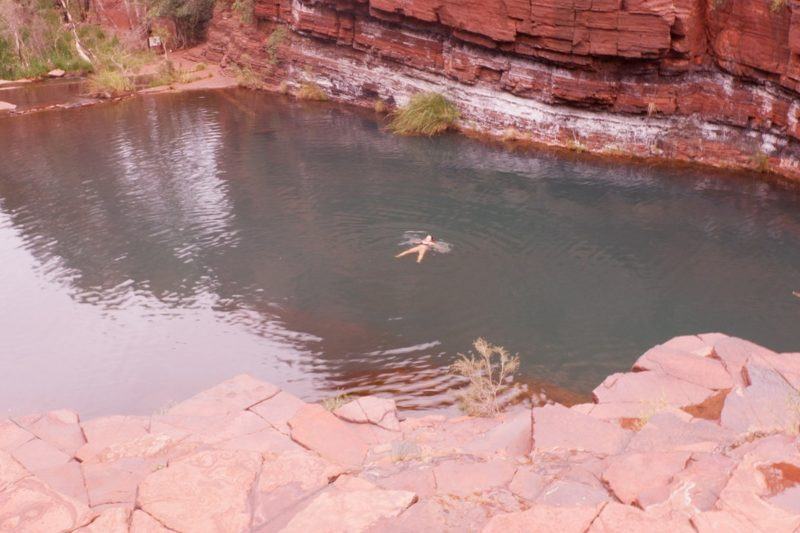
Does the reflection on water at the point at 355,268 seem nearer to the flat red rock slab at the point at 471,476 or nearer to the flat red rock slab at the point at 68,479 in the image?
the flat red rock slab at the point at 68,479

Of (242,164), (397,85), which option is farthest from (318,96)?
(242,164)

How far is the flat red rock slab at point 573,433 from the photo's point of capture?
6035 millimetres

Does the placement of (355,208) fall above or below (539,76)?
below

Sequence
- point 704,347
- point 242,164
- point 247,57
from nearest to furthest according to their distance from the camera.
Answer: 1. point 704,347
2. point 242,164
3. point 247,57

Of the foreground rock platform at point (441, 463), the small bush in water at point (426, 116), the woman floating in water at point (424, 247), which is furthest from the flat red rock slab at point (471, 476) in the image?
the small bush in water at point (426, 116)

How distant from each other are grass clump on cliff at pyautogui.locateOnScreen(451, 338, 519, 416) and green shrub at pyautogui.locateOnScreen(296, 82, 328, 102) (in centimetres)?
1613

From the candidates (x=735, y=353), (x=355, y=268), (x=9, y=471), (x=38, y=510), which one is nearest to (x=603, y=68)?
(x=355, y=268)

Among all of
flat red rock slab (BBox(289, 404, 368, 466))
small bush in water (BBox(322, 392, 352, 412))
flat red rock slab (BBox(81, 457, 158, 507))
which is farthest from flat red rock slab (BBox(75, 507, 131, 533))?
small bush in water (BBox(322, 392, 352, 412))

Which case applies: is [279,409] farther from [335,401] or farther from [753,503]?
[753,503]

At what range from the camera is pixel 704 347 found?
27.8 feet

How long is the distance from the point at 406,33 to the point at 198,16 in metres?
12.7

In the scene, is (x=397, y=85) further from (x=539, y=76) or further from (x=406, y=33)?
(x=539, y=76)

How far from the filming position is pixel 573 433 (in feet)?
20.6

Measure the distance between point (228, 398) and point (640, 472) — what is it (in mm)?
4864
